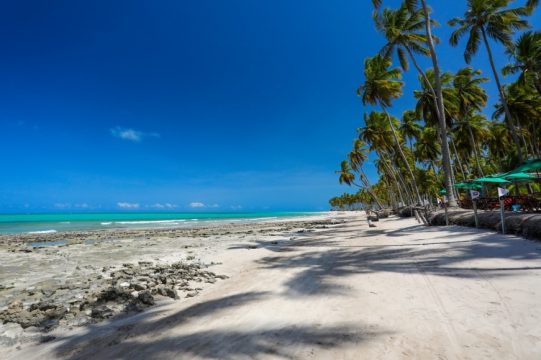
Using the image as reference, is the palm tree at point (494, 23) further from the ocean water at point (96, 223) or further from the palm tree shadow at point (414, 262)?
the ocean water at point (96, 223)

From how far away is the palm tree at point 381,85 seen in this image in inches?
1033

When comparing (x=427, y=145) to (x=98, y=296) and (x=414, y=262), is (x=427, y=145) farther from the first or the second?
(x=98, y=296)

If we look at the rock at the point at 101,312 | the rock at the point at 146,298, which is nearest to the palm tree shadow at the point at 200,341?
the rock at the point at 101,312

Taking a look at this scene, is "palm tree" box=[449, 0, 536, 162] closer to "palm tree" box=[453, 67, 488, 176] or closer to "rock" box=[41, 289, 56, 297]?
"palm tree" box=[453, 67, 488, 176]

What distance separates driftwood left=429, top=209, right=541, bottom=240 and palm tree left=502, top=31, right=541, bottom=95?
13038 mm

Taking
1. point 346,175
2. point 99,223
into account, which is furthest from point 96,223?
point 346,175

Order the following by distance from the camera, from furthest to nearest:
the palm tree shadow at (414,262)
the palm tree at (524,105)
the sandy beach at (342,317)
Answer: the palm tree at (524,105), the palm tree shadow at (414,262), the sandy beach at (342,317)

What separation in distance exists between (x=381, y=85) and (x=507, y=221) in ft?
63.6

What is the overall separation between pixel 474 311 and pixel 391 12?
24.8 meters

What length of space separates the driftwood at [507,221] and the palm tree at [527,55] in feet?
42.8

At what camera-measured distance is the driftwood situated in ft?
26.4

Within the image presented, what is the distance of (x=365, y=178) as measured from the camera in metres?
45.6

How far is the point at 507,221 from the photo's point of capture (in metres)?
9.51

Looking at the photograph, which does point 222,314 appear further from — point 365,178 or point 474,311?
point 365,178
